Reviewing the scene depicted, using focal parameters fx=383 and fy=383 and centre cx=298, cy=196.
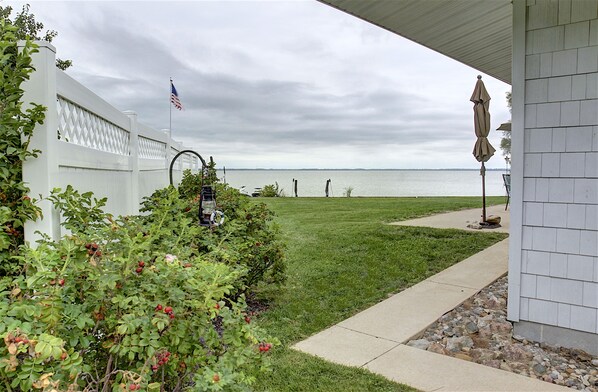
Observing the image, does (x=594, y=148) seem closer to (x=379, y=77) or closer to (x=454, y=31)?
(x=454, y=31)

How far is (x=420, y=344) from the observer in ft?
9.43

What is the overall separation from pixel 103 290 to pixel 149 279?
0.16 meters

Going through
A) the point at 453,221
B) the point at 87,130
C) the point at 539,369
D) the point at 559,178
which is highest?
the point at 87,130

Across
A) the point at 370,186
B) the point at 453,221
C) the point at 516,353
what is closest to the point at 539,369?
the point at 516,353

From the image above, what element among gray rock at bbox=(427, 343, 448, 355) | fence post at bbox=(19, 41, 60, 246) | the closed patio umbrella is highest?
the closed patio umbrella

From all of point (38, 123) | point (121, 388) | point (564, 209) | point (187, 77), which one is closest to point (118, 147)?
point (38, 123)

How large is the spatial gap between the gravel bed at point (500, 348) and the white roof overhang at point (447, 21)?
2.78 m

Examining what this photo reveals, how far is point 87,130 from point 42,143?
759mm

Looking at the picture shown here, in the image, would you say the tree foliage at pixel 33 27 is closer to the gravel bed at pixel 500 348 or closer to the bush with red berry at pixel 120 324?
the bush with red berry at pixel 120 324

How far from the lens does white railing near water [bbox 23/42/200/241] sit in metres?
1.91

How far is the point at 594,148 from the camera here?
271 centimetres

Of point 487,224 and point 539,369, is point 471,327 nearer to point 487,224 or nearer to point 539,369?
point 539,369

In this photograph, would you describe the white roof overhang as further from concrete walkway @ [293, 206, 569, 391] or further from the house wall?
concrete walkway @ [293, 206, 569, 391]

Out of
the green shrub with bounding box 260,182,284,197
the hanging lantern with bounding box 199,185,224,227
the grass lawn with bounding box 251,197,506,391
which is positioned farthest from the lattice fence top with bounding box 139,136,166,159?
the green shrub with bounding box 260,182,284,197
